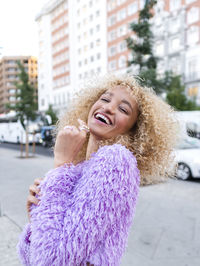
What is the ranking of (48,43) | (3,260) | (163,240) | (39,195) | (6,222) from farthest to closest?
(48,43) < (6,222) < (163,240) < (3,260) < (39,195)

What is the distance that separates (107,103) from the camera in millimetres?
1311

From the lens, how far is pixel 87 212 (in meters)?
0.93

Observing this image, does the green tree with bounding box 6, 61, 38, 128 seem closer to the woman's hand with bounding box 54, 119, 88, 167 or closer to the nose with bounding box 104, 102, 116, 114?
the nose with bounding box 104, 102, 116, 114

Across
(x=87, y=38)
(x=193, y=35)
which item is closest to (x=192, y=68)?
(x=193, y=35)

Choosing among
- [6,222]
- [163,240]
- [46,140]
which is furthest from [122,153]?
[46,140]

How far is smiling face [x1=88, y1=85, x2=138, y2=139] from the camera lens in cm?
126

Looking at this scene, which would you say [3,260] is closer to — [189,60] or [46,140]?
[46,140]

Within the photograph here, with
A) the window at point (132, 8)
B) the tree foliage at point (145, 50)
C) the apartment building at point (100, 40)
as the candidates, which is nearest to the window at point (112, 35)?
the apartment building at point (100, 40)

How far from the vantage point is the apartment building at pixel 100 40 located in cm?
3014

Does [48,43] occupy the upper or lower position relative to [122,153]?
upper

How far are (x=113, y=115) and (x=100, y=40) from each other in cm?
4362

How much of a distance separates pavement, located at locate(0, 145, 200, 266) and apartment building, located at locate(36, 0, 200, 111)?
16566 millimetres

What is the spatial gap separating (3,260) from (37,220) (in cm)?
228

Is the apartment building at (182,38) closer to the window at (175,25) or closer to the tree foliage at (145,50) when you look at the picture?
the window at (175,25)
